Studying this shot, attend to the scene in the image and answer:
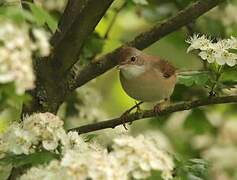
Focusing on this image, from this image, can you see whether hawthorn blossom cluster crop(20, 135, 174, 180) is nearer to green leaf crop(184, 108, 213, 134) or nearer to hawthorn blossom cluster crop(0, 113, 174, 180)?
hawthorn blossom cluster crop(0, 113, 174, 180)

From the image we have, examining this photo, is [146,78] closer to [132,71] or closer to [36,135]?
[132,71]

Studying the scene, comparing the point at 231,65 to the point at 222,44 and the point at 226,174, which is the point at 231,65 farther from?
the point at 226,174

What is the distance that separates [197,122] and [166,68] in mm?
485

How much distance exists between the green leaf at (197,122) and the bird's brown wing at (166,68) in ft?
1.27

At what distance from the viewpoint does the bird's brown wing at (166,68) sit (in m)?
4.14

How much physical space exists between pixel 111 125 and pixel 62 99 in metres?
0.32

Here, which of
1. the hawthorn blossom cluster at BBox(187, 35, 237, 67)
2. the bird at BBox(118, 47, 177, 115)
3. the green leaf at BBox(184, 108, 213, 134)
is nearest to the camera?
the hawthorn blossom cluster at BBox(187, 35, 237, 67)

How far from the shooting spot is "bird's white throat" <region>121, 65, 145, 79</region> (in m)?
4.21

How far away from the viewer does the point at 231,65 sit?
2.96 metres

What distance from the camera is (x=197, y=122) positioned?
4.48 m

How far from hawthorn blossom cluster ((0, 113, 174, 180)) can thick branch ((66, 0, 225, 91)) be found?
0.79m

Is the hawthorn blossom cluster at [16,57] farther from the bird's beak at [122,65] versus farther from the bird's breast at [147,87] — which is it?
the bird's breast at [147,87]

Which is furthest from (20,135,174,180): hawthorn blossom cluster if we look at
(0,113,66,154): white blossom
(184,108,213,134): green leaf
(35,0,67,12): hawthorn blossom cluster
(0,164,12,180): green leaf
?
(35,0,67,12): hawthorn blossom cluster

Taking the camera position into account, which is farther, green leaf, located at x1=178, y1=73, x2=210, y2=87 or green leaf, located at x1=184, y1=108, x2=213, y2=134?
green leaf, located at x1=184, y1=108, x2=213, y2=134
